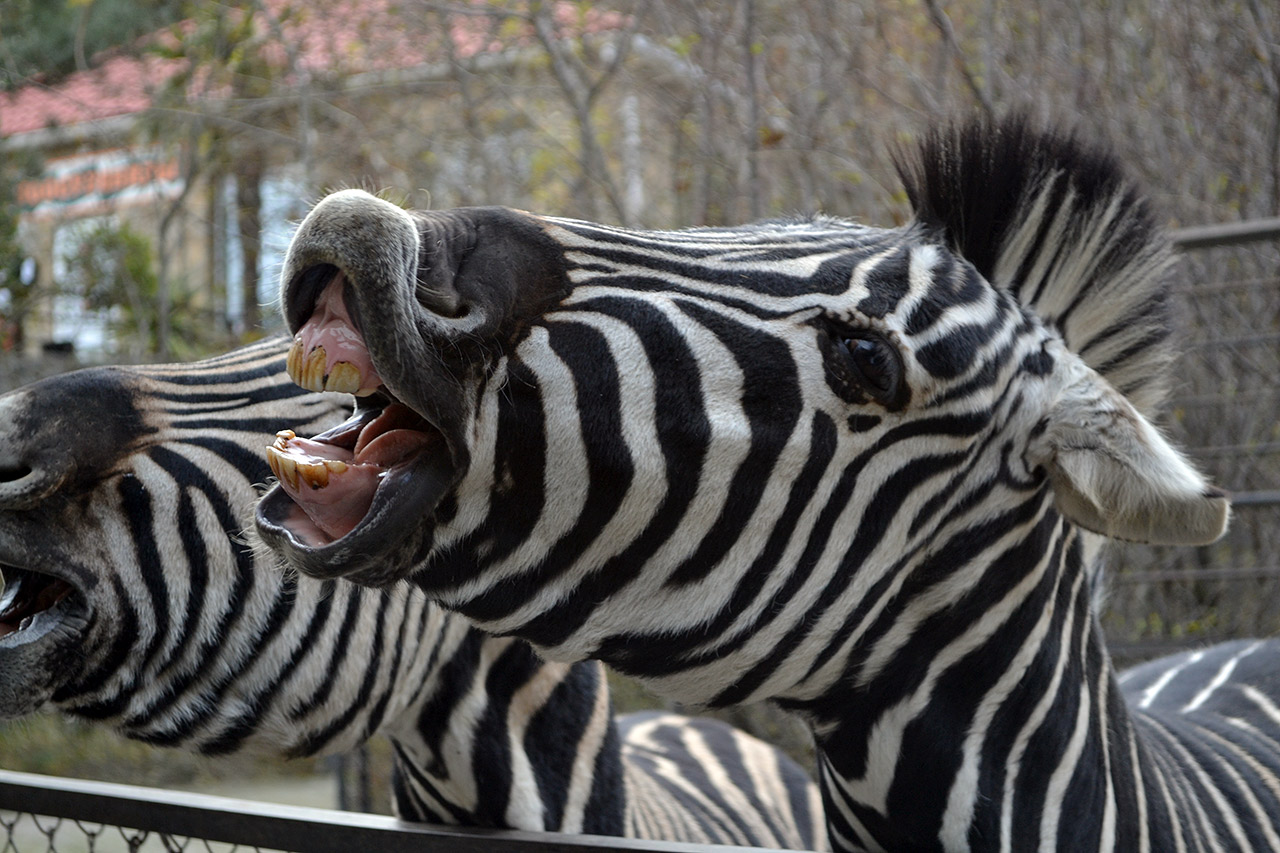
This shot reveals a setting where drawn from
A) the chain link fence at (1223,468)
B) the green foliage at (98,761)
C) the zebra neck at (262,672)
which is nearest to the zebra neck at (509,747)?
the zebra neck at (262,672)

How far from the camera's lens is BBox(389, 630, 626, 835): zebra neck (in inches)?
99.0

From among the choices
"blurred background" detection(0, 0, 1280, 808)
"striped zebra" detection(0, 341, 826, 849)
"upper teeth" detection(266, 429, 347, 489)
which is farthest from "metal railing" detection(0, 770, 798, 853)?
"upper teeth" detection(266, 429, 347, 489)

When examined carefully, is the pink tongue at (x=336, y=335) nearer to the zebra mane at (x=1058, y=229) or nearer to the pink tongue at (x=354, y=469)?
the pink tongue at (x=354, y=469)

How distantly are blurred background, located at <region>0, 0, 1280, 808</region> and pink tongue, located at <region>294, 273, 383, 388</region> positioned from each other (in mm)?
469

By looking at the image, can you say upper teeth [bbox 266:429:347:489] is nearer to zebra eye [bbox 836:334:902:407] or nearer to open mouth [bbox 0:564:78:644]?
zebra eye [bbox 836:334:902:407]

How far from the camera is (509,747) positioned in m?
2.54

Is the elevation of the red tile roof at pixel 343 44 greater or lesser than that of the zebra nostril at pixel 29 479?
greater

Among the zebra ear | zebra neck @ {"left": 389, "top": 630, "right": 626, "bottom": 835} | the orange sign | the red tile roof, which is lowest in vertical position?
zebra neck @ {"left": 389, "top": 630, "right": 626, "bottom": 835}

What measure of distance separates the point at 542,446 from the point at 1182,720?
1.99 m

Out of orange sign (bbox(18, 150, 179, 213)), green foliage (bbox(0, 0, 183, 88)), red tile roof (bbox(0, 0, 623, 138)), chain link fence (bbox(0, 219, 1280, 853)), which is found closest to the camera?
chain link fence (bbox(0, 219, 1280, 853))

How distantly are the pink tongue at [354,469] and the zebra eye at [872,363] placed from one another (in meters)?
0.61

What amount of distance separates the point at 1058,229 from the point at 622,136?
7.74m

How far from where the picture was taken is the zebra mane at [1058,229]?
6.44ft

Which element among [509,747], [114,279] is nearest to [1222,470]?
[509,747]
